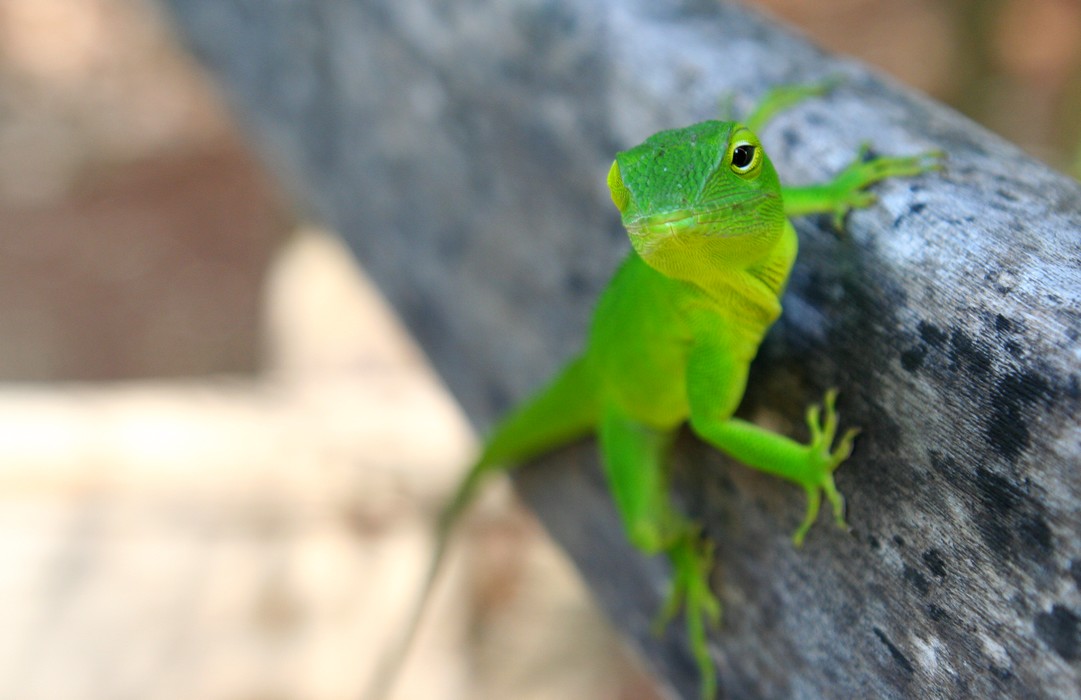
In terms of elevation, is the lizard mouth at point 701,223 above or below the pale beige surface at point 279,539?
above

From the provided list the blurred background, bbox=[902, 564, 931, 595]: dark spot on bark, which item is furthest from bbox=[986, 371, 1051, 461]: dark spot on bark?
the blurred background

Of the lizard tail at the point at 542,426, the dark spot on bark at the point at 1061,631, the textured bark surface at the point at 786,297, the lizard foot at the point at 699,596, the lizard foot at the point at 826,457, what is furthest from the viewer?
the lizard tail at the point at 542,426

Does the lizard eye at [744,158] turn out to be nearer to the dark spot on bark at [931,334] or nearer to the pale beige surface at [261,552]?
the dark spot on bark at [931,334]

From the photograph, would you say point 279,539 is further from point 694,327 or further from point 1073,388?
point 1073,388

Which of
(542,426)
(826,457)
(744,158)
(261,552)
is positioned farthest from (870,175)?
(261,552)

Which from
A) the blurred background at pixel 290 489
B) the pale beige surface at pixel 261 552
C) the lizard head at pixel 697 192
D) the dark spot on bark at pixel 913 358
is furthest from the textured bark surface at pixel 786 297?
the pale beige surface at pixel 261 552
